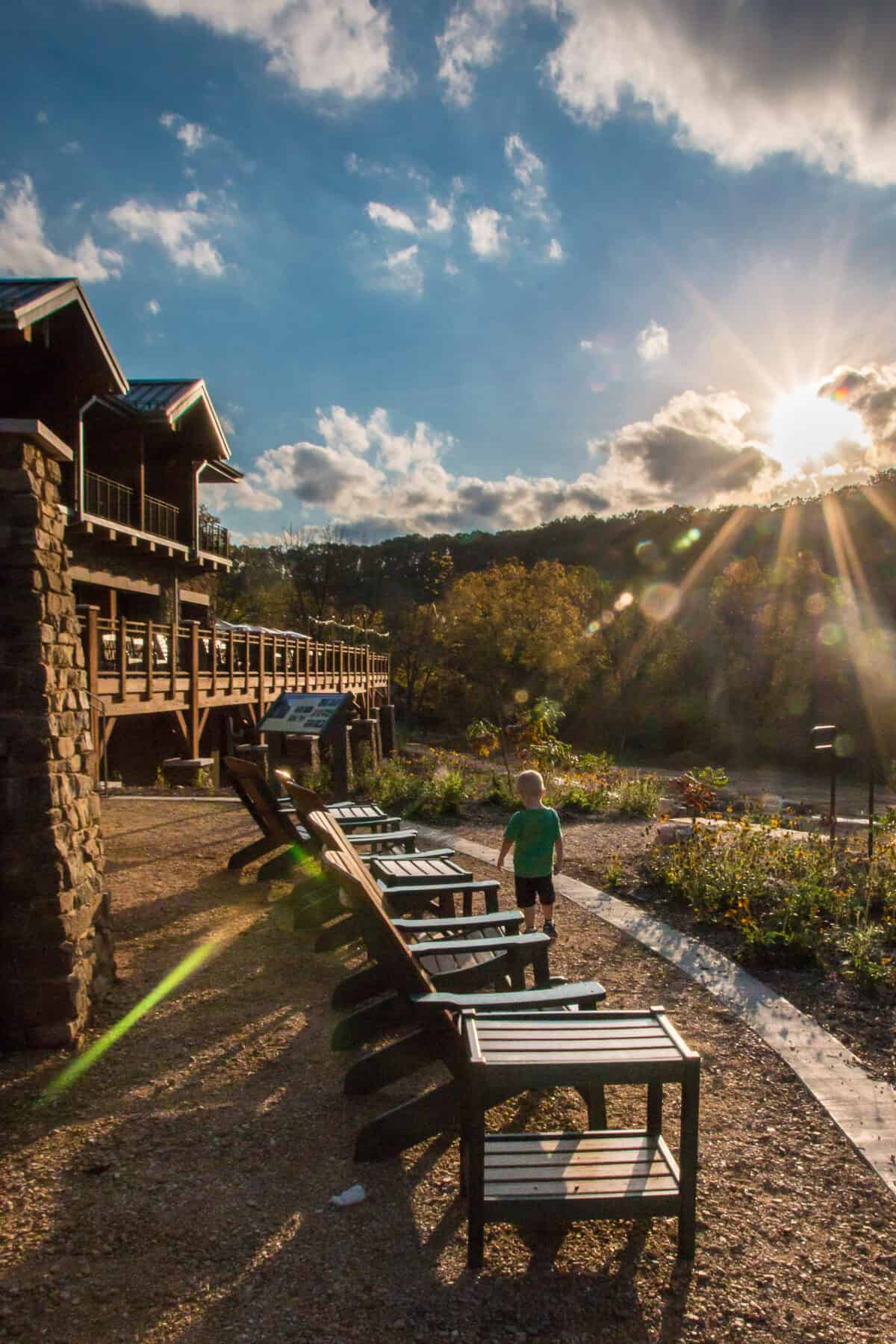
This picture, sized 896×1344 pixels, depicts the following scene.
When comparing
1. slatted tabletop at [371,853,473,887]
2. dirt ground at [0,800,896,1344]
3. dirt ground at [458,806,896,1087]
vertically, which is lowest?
dirt ground at [458,806,896,1087]

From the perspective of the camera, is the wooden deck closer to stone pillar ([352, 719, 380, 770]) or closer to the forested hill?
stone pillar ([352, 719, 380, 770])

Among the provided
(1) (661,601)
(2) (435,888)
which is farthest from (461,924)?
(1) (661,601)

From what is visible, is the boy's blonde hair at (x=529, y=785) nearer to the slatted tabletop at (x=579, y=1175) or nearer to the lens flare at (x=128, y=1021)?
the lens flare at (x=128, y=1021)

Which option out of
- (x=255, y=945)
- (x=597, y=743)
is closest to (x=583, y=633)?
(x=597, y=743)

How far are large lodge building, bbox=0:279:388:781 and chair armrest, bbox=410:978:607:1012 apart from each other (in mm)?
8630

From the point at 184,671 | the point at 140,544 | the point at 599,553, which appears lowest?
the point at 184,671

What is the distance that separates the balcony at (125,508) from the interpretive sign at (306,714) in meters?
9.82

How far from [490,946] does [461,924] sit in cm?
43

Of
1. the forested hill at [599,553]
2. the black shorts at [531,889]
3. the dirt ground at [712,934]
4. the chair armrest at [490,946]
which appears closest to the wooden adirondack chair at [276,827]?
the black shorts at [531,889]

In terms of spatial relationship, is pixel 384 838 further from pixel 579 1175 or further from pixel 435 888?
pixel 579 1175

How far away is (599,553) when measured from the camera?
72625mm

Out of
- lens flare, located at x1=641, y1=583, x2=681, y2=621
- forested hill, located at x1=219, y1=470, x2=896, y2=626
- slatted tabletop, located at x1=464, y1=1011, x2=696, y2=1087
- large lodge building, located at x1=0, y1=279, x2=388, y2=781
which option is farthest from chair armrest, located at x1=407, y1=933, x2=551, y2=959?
lens flare, located at x1=641, y1=583, x2=681, y2=621

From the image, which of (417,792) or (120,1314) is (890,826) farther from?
(120,1314)

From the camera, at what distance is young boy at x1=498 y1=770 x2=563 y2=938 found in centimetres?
529
